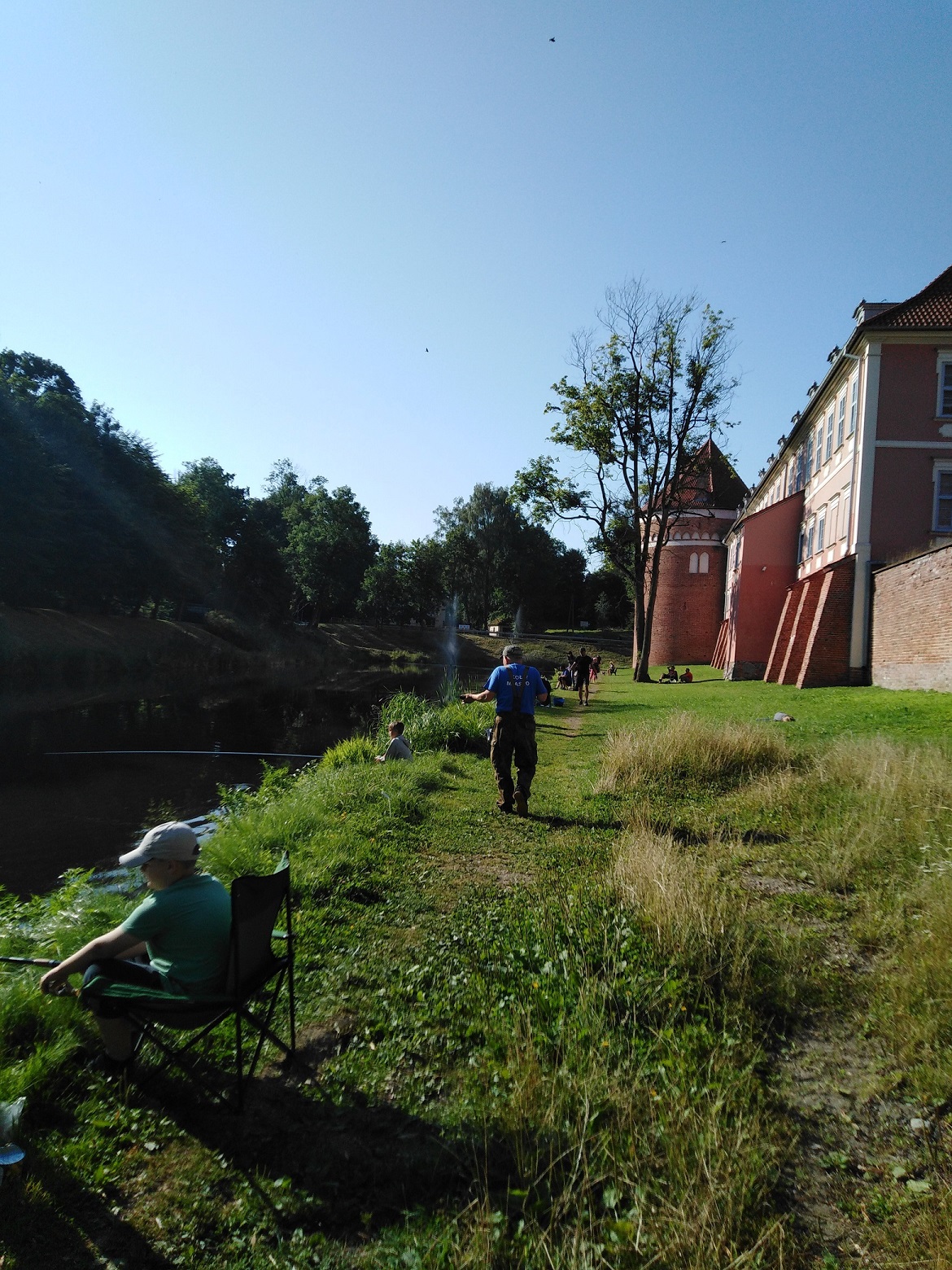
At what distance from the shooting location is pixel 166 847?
370cm

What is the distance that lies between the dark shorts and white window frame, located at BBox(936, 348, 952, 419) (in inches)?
1093

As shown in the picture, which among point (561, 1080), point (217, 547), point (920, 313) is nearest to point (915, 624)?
point (920, 313)

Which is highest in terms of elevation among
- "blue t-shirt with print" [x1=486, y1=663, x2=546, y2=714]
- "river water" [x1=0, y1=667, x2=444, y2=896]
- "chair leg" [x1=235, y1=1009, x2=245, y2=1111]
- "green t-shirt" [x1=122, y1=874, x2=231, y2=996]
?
"blue t-shirt with print" [x1=486, y1=663, x2=546, y2=714]

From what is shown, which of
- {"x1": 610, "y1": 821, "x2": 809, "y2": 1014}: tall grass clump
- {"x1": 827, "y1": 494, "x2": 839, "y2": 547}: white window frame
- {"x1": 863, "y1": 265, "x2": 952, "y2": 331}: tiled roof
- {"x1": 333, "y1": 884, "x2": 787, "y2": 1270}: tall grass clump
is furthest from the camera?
{"x1": 827, "y1": 494, "x2": 839, "y2": 547}: white window frame

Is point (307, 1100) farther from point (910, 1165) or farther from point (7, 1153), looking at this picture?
point (910, 1165)

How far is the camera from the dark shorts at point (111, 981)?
355 cm

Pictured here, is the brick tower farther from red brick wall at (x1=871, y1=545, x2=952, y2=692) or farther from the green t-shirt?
the green t-shirt

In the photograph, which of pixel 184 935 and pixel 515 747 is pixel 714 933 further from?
pixel 515 747

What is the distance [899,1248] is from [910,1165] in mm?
476

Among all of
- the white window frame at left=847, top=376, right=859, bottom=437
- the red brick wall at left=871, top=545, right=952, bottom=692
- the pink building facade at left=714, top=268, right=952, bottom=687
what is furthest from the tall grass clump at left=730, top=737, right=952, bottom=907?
the white window frame at left=847, top=376, right=859, bottom=437

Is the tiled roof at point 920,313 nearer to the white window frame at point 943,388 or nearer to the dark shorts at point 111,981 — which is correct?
the white window frame at point 943,388

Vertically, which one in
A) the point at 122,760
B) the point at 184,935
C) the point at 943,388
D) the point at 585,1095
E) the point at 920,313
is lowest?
the point at 122,760

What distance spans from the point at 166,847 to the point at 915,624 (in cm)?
2097

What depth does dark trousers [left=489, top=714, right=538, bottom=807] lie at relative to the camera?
908 centimetres
